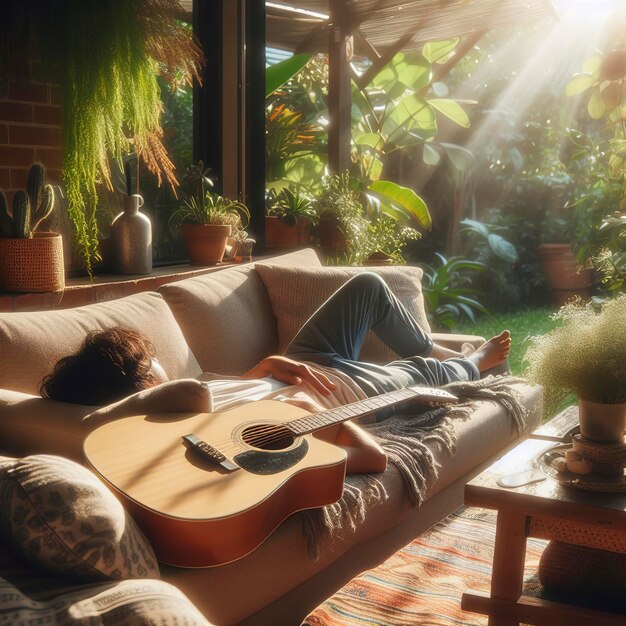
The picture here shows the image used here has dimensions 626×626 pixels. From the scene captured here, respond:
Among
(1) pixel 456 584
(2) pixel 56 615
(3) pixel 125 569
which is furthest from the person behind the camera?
(1) pixel 456 584

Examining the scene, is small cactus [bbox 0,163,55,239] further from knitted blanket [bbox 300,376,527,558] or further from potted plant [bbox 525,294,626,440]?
potted plant [bbox 525,294,626,440]

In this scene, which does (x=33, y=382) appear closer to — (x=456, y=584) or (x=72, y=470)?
(x=72, y=470)

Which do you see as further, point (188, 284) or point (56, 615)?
point (188, 284)

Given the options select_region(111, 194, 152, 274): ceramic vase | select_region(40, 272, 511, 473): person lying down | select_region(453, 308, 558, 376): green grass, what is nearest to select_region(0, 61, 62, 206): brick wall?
select_region(111, 194, 152, 274): ceramic vase

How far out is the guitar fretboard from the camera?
73.0 inches

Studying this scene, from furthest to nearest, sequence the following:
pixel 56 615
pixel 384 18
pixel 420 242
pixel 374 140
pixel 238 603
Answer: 1. pixel 420 242
2. pixel 374 140
3. pixel 384 18
4. pixel 238 603
5. pixel 56 615

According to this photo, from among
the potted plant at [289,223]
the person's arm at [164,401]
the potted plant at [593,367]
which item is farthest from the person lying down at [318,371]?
the potted plant at [289,223]

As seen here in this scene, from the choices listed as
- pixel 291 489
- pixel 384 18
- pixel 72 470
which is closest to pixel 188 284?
pixel 291 489

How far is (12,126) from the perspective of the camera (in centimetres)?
290

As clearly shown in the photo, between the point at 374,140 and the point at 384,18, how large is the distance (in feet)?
3.23

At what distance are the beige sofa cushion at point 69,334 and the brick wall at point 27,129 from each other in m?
0.74

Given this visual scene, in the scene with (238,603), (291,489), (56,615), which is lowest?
(238,603)

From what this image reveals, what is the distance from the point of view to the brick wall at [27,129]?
288cm

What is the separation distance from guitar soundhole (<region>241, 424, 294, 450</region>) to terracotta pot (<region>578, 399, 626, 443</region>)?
655mm
